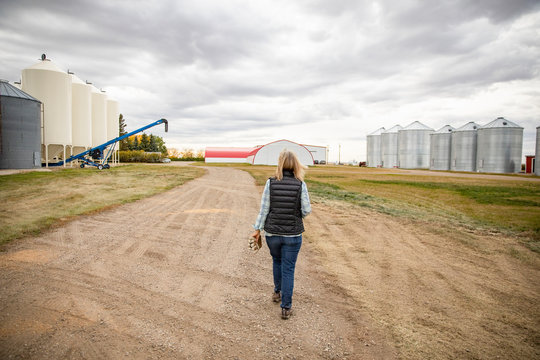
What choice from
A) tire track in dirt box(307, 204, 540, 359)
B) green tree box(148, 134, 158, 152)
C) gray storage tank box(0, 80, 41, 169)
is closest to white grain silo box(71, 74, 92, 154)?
gray storage tank box(0, 80, 41, 169)

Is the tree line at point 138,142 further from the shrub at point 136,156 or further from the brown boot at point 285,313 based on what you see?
the brown boot at point 285,313

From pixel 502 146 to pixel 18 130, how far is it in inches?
2322

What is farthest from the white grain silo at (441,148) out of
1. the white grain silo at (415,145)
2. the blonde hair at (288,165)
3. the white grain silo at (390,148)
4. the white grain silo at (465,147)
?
the blonde hair at (288,165)

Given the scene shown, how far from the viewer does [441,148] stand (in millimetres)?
53562

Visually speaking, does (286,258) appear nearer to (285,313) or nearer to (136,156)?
(285,313)

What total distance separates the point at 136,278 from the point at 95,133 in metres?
40.8

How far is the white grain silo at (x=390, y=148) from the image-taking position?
63594mm

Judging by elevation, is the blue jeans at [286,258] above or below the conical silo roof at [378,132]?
below

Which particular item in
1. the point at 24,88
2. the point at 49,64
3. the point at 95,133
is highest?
the point at 49,64

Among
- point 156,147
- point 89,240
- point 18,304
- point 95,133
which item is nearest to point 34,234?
point 89,240

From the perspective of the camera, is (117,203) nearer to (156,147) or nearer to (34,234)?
(34,234)

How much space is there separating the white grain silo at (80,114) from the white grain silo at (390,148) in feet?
180

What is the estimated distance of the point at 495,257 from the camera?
707 cm

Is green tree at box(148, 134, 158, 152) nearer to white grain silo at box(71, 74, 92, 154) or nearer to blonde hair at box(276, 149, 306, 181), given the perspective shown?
white grain silo at box(71, 74, 92, 154)
